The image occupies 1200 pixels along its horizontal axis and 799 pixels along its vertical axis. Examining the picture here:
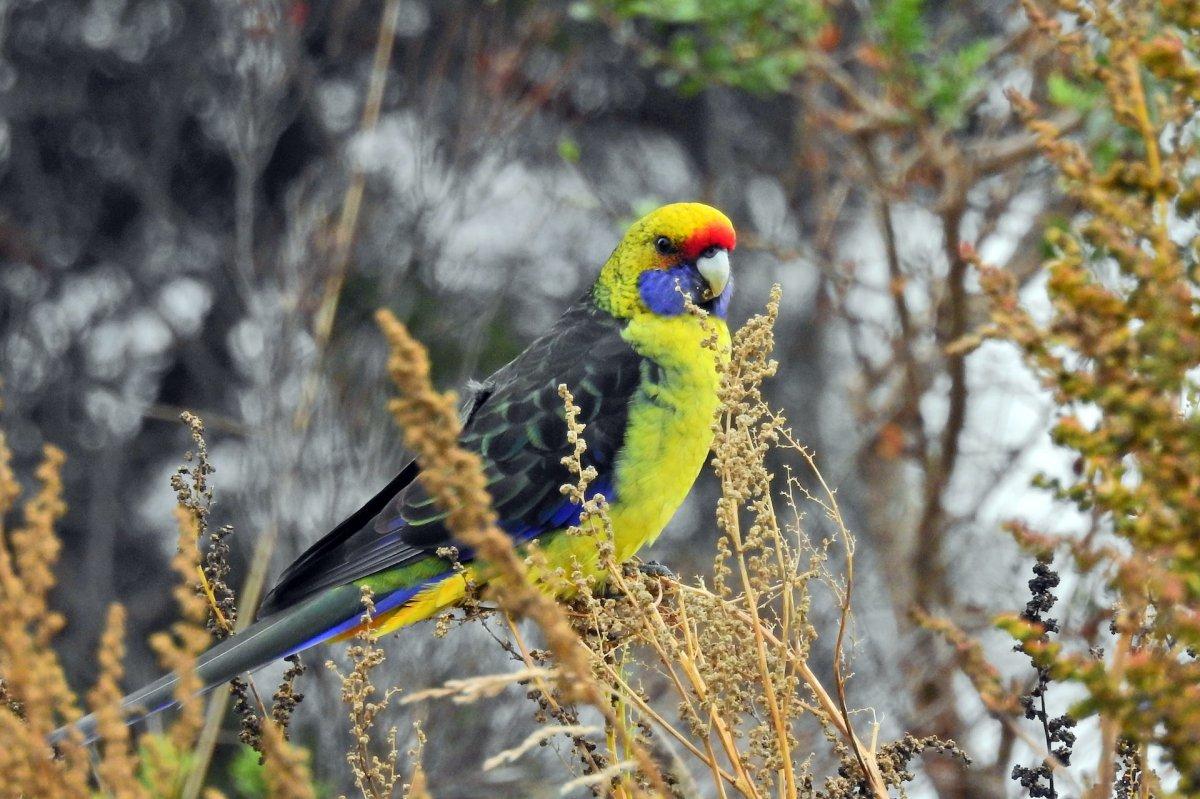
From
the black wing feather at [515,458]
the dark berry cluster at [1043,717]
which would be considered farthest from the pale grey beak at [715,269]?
the dark berry cluster at [1043,717]

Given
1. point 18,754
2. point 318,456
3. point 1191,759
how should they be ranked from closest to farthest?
point 1191,759
point 18,754
point 318,456

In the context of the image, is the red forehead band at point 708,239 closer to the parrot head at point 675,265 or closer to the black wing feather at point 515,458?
the parrot head at point 675,265

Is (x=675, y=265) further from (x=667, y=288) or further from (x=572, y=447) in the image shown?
(x=572, y=447)

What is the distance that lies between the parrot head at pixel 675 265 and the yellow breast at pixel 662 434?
0.14 m

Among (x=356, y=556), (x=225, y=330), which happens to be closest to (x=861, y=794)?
(x=356, y=556)

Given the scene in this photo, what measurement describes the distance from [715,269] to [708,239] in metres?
0.08

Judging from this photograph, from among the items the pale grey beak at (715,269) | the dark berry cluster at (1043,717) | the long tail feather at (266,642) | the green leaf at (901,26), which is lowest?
the dark berry cluster at (1043,717)

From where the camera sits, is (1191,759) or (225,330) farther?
(225,330)

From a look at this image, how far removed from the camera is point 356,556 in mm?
2830

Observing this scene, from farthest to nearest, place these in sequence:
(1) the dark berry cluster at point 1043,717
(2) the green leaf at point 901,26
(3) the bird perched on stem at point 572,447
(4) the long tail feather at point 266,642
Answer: (2) the green leaf at point 901,26
(3) the bird perched on stem at point 572,447
(4) the long tail feather at point 266,642
(1) the dark berry cluster at point 1043,717

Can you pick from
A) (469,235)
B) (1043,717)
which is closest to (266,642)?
(1043,717)

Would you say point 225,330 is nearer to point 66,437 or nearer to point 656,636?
point 66,437

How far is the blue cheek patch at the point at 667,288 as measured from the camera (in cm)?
335

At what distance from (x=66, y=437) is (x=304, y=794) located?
7.51 metres
